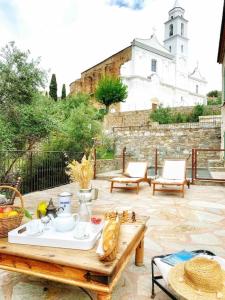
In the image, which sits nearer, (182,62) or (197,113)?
(197,113)

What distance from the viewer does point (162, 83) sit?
101 ft

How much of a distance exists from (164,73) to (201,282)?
32.7m

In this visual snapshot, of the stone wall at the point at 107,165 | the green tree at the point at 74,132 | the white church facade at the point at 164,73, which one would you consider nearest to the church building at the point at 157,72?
the white church facade at the point at 164,73

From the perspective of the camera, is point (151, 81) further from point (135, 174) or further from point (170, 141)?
point (135, 174)

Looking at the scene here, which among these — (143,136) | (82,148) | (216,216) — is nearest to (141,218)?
(216,216)

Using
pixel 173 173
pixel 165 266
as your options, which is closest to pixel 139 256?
pixel 165 266

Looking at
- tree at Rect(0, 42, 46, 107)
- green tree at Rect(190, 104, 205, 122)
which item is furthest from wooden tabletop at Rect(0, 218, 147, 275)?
green tree at Rect(190, 104, 205, 122)

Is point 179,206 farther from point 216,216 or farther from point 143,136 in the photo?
point 143,136

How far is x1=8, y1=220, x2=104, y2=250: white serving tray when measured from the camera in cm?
188

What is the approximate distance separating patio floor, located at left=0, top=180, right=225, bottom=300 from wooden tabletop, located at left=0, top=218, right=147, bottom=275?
1.80 feet

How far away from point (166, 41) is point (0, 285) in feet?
132

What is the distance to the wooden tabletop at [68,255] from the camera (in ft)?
5.33

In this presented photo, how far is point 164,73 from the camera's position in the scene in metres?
31.9

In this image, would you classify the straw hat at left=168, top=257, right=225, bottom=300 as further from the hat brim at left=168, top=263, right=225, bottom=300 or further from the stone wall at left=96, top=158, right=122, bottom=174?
the stone wall at left=96, top=158, right=122, bottom=174
